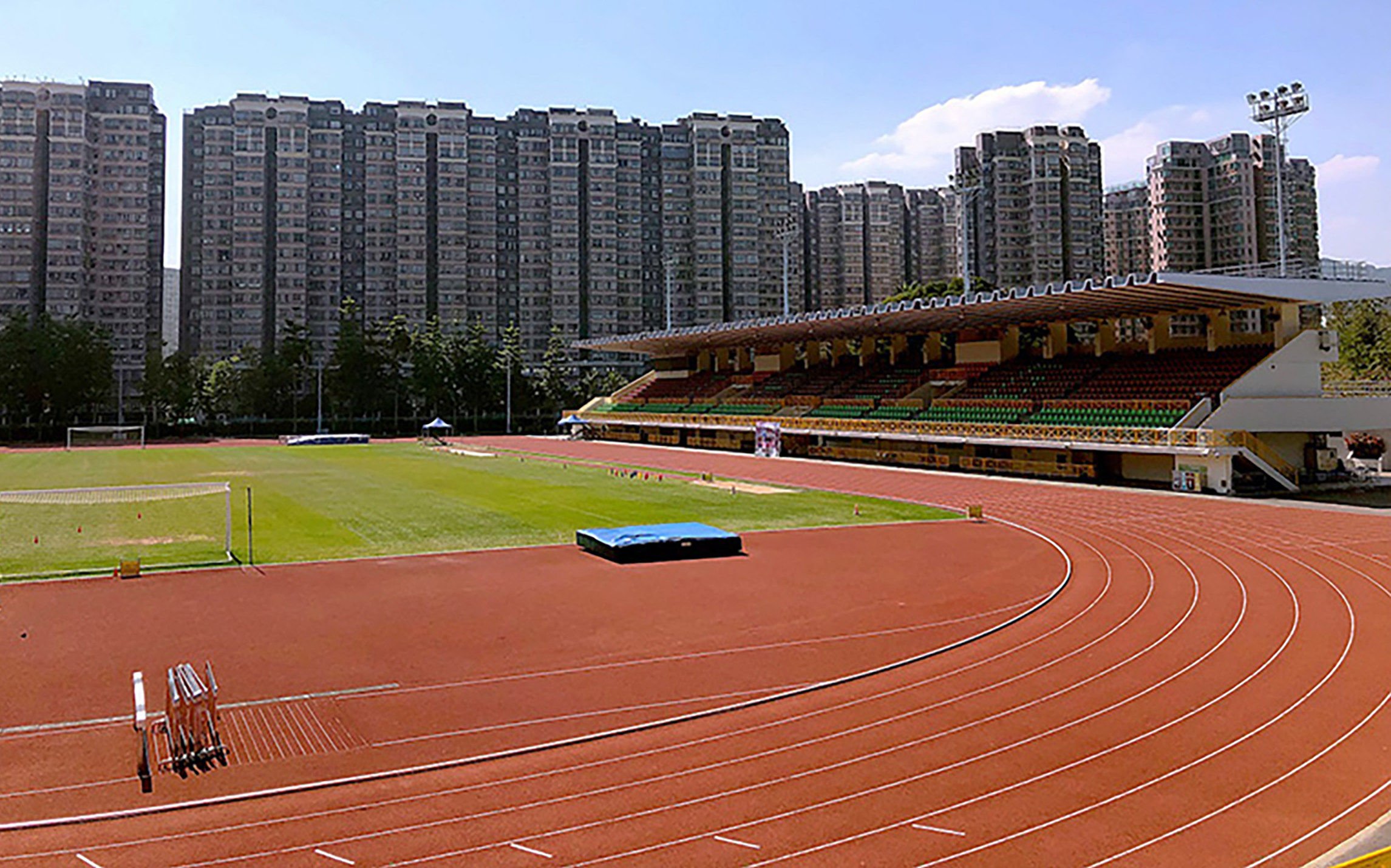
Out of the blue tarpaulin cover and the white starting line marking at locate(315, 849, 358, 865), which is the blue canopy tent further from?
the white starting line marking at locate(315, 849, 358, 865)

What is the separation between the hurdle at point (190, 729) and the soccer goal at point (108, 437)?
232 feet

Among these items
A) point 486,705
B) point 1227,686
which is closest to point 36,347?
point 486,705

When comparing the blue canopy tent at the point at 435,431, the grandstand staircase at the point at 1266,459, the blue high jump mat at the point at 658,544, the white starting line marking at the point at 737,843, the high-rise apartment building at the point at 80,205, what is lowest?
the white starting line marking at the point at 737,843

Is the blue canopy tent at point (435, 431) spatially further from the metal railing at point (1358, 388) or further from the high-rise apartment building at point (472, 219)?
the metal railing at point (1358, 388)

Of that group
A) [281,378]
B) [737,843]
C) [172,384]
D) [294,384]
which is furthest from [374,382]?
[737,843]

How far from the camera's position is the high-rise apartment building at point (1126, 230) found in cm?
12650

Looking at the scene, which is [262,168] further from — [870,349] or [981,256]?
[981,256]

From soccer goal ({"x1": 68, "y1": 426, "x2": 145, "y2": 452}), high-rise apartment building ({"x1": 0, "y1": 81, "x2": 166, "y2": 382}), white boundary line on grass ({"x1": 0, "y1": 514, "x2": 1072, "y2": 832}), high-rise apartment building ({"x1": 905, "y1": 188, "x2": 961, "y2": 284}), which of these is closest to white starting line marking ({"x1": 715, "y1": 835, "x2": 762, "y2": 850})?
white boundary line on grass ({"x1": 0, "y1": 514, "x2": 1072, "y2": 832})

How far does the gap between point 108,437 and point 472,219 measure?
47439 millimetres

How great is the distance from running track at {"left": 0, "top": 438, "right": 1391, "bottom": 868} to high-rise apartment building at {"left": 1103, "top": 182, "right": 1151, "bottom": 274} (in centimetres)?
12963

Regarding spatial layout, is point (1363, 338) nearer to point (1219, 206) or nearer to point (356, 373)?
point (1219, 206)

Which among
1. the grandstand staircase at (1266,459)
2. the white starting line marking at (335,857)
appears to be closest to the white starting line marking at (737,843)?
the white starting line marking at (335,857)

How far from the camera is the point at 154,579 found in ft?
57.8

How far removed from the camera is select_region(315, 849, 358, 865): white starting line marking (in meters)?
6.81
